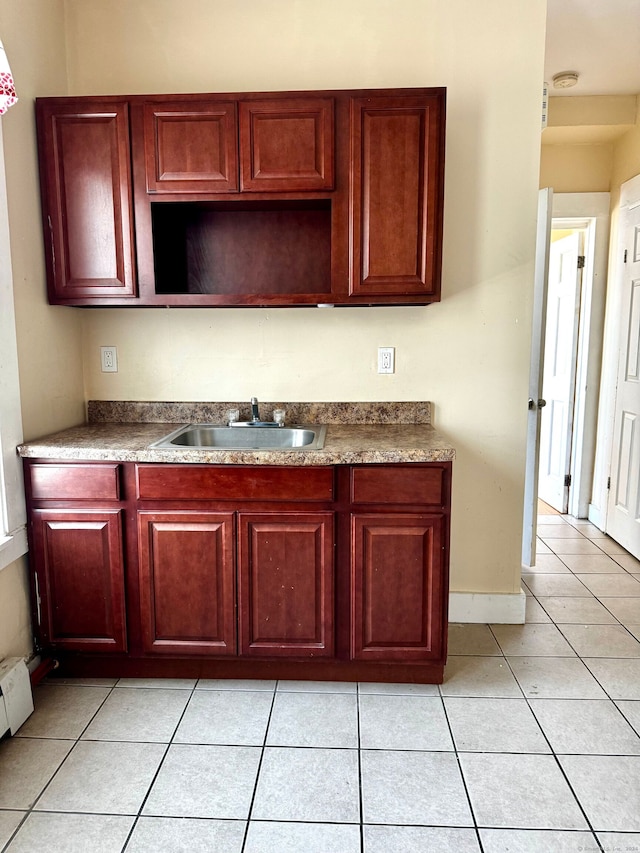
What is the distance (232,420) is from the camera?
244 centimetres

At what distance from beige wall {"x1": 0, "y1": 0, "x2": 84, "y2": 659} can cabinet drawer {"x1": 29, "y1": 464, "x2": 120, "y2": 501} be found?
0.21m

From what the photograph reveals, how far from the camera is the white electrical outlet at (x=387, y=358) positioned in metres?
2.46

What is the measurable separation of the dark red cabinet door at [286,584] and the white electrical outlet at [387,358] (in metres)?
0.80

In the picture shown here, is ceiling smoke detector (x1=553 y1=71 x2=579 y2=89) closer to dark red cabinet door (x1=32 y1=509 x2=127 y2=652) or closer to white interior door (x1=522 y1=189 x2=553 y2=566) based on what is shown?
white interior door (x1=522 y1=189 x2=553 y2=566)

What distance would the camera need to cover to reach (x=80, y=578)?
6.68ft

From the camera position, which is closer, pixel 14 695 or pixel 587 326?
pixel 14 695

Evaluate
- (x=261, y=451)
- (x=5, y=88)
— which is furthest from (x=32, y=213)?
(x=261, y=451)

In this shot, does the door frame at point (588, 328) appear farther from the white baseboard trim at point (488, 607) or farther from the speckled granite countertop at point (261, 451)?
the speckled granite countertop at point (261, 451)

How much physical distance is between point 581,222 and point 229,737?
3612 mm

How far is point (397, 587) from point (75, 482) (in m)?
1.19

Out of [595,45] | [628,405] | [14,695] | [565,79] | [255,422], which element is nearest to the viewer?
[14,695]

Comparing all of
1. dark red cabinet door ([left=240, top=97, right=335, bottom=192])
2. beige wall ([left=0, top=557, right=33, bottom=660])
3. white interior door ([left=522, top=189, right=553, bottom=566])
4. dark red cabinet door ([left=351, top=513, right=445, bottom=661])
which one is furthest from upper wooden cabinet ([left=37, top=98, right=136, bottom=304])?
white interior door ([left=522, top=189, right=553, bottom=566])

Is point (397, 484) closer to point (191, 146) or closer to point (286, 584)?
point (286, 584)

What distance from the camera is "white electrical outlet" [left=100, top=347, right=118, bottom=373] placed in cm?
251
